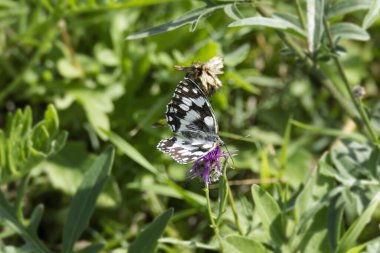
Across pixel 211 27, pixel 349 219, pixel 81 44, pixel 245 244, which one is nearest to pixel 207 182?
pixel 245 244

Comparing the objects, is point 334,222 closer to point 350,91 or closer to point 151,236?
point 350,91

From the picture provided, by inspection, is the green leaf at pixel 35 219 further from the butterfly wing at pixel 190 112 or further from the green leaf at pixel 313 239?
the green leaf at pixel 313 239

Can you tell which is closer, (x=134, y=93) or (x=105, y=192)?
(x=105, y=192)

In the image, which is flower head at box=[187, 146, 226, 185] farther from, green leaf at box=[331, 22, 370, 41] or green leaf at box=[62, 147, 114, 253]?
green leaf at box=[331, 22, 370, 41]

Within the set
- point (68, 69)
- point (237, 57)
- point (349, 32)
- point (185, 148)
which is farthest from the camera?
point (68, 69)

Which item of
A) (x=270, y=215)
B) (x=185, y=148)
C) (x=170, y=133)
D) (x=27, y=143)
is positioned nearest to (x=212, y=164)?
(x=185, y=148)

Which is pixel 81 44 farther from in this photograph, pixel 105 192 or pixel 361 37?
pixel 361 37

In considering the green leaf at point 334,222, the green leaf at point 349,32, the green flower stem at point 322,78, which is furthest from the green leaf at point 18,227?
the green leaf at point 349,32
